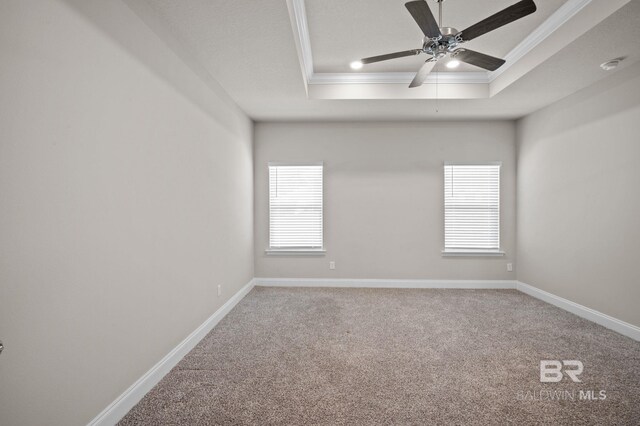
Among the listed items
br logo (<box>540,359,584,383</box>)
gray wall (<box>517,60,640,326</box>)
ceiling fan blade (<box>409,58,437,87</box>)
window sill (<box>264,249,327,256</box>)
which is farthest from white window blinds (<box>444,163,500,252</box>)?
br logo (<box>540,359,584,383</box>)

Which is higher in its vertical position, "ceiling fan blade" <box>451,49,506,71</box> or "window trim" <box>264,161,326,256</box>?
"ceiling fan blade" <box>451,49,506,71</box>

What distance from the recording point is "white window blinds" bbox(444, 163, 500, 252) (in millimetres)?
4668

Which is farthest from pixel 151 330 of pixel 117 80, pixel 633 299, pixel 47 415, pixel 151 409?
pixel 633 299

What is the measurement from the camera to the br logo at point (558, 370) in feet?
7.21

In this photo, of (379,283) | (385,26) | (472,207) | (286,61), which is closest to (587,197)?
(472,207)

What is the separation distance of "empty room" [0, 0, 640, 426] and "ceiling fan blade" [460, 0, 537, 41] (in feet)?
0.05

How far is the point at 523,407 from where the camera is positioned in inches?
73.9

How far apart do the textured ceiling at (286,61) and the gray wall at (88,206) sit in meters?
0.27

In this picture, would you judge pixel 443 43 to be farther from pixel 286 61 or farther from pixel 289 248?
pixel 289 248

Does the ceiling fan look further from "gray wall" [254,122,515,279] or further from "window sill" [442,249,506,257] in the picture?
"window sill" [442,249,506,257]

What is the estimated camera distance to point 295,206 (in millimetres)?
4809

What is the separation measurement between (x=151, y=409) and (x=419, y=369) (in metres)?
1.89

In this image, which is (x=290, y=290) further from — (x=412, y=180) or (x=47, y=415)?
(x=47, y=415)

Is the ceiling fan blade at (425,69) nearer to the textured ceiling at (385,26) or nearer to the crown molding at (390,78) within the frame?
the textured ceiling at (385,26)
